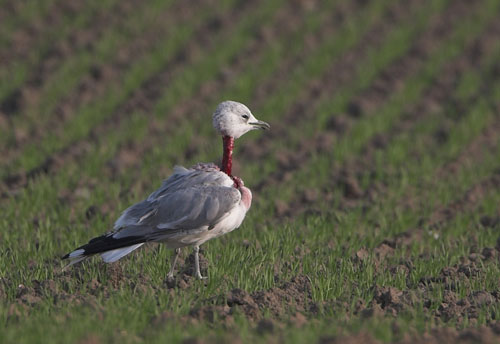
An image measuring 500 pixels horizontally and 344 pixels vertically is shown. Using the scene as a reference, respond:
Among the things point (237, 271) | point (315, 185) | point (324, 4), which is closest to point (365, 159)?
point (315, 185)

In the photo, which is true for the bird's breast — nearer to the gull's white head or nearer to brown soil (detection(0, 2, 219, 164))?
the gull's white head

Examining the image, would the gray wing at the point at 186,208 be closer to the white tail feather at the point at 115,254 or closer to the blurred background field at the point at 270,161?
the white tail feather at the point at 115,254

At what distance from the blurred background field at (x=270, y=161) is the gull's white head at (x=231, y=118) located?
37.8 inches

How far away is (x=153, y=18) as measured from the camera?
634 inches

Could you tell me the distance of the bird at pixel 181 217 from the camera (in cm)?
602

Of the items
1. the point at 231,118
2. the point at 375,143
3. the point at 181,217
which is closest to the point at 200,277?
the point at 181,217

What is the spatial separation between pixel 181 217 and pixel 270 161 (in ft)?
14.6

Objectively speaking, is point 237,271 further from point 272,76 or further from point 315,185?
point 272,76

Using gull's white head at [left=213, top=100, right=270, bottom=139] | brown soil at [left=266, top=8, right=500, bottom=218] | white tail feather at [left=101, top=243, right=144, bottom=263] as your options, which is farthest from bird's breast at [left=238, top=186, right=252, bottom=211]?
brown soil at [left=266, top=8, right=500, bottom=218]

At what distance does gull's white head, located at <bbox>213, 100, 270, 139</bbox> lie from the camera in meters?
6.50

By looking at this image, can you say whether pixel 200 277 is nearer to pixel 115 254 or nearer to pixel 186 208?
pixel 186 208

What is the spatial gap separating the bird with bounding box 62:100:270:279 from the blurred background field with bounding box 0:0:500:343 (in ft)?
0.84

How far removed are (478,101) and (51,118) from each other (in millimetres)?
5708

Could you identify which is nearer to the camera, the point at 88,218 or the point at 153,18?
the point at 88,218
